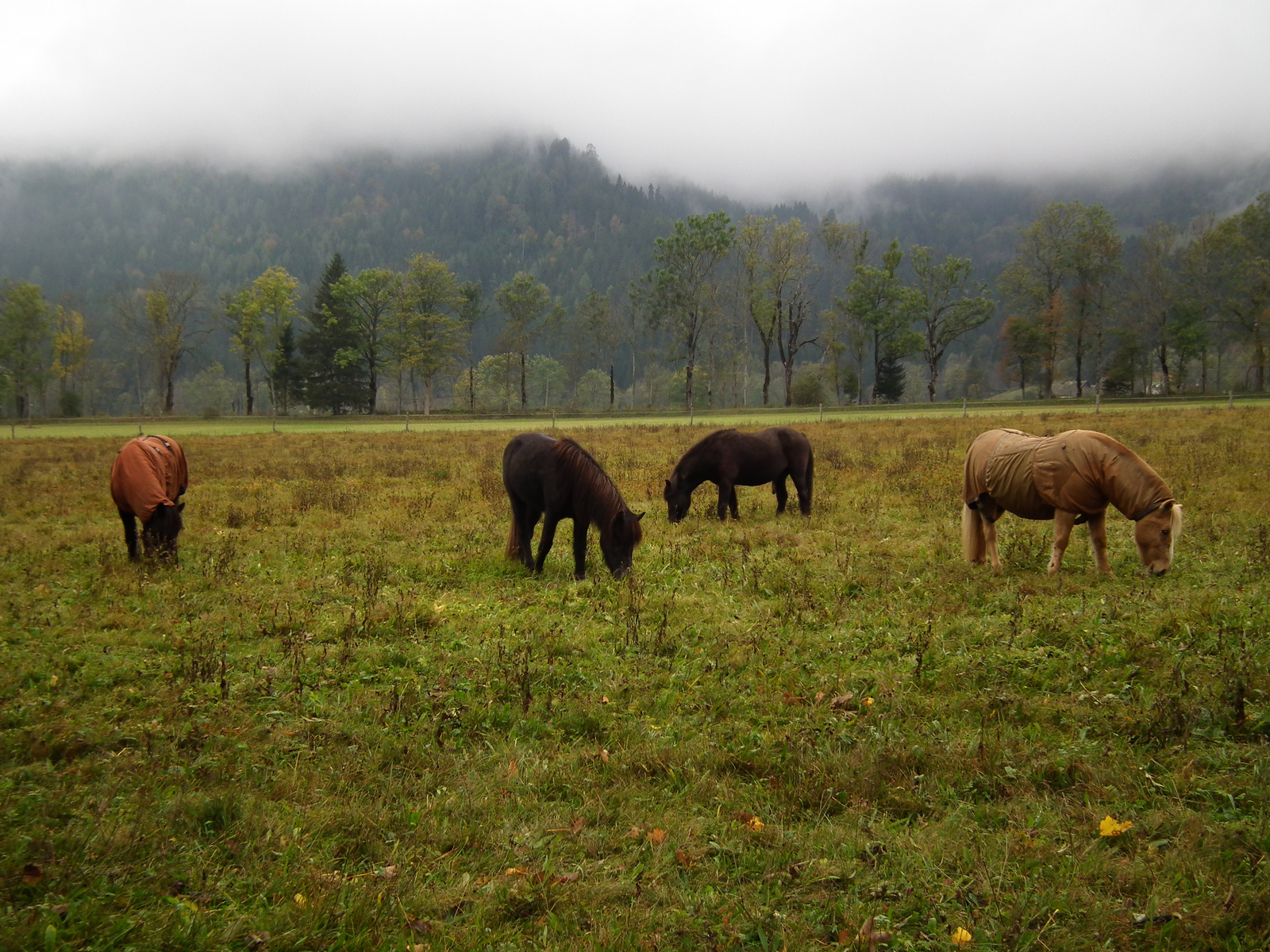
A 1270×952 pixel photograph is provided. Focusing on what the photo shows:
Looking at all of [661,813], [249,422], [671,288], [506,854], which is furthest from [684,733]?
[671,288]

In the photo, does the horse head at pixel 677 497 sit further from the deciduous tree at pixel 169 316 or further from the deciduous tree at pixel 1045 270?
the deciduous tree at pixel 169 316

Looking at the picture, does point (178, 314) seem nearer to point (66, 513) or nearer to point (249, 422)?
point (249, 422)

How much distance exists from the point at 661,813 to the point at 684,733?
0.96 metres

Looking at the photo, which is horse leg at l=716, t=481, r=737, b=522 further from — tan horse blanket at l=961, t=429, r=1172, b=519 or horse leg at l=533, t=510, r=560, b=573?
tan horse blanket at l=961, t=429, r=1172, b=519

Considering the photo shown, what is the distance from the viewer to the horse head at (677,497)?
12602mm

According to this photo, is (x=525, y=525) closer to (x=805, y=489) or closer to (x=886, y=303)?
(x=805, y=489)

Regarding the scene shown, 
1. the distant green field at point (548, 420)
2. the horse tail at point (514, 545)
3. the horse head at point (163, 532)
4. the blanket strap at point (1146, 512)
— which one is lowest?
the horse tail at point (514, 545)

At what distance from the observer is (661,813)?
3881mm

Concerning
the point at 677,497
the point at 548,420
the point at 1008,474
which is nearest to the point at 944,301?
the point at 548,420

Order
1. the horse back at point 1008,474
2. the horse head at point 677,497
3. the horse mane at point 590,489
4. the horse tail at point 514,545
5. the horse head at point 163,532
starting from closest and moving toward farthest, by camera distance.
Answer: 1. the horse back at point 1008,474
2. the horse mane at point 590,489
3. the horse head at point 163,532
4. the horse tail at point 514,545
5. the horse head at point 677,497

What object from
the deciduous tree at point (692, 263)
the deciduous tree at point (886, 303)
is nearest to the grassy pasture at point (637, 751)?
the deciduous tree at point (692, 263)

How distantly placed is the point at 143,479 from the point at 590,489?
6133 mm

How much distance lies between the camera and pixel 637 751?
448cm

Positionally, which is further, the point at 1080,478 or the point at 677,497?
the point at 677,497
